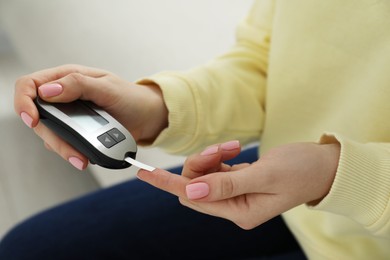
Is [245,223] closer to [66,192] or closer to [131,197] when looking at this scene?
[131,197]

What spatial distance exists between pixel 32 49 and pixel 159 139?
30.8 inches

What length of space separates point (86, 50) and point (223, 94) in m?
0.56

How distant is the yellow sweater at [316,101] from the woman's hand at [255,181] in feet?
0.06

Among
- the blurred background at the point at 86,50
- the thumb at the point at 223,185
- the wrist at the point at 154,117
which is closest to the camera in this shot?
the thumb at the point at 223,185

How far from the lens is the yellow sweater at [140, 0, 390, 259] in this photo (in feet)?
1.40

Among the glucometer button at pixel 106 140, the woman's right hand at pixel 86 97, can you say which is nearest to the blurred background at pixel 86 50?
the woman's right hand at pixel 86 97

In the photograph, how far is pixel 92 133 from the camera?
42cm

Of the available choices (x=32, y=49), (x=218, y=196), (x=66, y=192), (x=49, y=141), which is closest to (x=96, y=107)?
(x=49, y=141)

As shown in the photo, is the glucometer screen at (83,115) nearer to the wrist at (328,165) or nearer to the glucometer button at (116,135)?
the glucometer button at (116,135)

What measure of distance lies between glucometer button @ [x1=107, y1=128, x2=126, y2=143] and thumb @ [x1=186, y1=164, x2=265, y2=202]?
0.08 m

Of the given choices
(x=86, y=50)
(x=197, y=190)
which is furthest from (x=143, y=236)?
(x=86, y=50)

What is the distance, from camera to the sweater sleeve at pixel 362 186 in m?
0.41

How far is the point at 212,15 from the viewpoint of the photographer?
3.23 feet

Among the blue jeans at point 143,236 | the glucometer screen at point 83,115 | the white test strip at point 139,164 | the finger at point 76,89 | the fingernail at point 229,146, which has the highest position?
the finger at point 76,89
